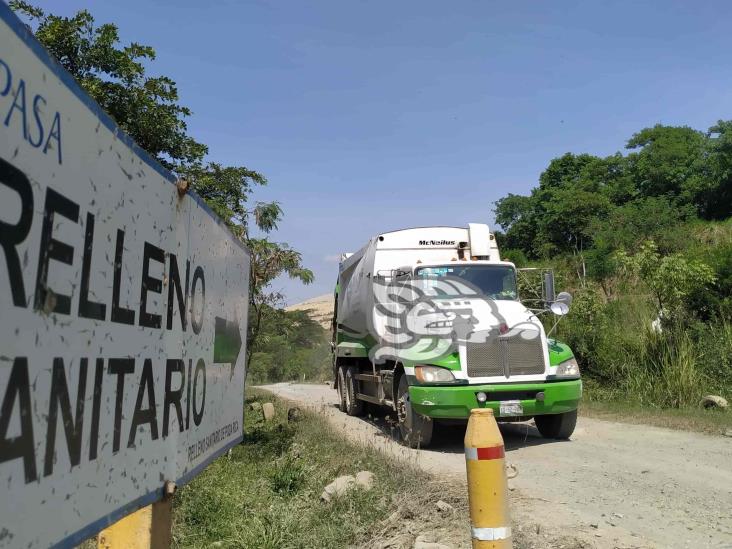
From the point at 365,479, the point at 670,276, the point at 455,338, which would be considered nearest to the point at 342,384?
the point at 455,338

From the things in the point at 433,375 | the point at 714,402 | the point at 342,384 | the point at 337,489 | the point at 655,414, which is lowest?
the point at 337,489

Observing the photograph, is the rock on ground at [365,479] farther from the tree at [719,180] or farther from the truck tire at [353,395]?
the tree at [719,180]

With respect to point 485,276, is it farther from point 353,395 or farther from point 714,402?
point 714,402

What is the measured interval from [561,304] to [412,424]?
277cm

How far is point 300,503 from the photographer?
561cm

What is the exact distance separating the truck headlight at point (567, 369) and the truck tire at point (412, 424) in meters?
1.87

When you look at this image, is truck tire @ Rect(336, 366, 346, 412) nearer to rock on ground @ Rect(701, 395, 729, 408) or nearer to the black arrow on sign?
rock on ground @ Rect(701, 395, 729, 408)

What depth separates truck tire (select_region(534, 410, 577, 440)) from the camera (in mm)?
8461

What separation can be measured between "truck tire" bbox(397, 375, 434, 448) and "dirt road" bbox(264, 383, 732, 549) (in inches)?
7.8

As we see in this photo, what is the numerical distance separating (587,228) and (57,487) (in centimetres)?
3882

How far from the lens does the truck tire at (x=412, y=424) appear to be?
8031 millimetres

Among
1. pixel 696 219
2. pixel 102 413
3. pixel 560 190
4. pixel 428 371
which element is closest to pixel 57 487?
pixel 102 413

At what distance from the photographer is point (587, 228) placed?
1468 inches

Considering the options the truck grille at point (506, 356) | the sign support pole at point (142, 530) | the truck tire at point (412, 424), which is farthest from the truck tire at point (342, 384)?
the sign support pole at point (142, 530)
